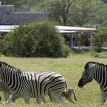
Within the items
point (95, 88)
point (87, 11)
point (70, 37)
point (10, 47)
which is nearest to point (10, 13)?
point (70, 37)

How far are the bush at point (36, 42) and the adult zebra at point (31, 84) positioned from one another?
106ft

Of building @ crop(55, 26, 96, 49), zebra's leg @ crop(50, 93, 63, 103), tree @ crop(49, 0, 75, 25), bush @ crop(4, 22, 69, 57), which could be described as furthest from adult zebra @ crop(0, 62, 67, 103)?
tree @ crop(49, 0, 75, 25)

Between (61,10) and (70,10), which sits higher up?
(61,10)

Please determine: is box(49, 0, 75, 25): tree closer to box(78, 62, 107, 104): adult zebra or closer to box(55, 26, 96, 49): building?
box(55, 26, 96, 49): building

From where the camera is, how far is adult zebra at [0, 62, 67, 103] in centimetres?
1373

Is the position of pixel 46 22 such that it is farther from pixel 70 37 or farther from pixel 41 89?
pixel 41 89

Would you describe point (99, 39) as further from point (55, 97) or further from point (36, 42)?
point (55, 97)

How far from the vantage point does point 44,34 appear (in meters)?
47.9

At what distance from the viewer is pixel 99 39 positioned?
67938mm

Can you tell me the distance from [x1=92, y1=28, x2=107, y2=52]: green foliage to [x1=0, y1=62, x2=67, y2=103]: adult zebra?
2043 inches

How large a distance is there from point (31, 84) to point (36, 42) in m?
33.0

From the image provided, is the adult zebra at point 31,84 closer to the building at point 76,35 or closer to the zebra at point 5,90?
the zebra at point 5,90

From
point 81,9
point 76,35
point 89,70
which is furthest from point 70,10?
point 89,70

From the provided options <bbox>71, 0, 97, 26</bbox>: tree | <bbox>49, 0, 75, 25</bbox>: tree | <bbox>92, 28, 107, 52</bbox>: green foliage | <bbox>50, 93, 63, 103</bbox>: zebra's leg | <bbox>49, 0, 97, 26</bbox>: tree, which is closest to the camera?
<bbox>50, 93, 63, 103</bbox>: zebra's leg
